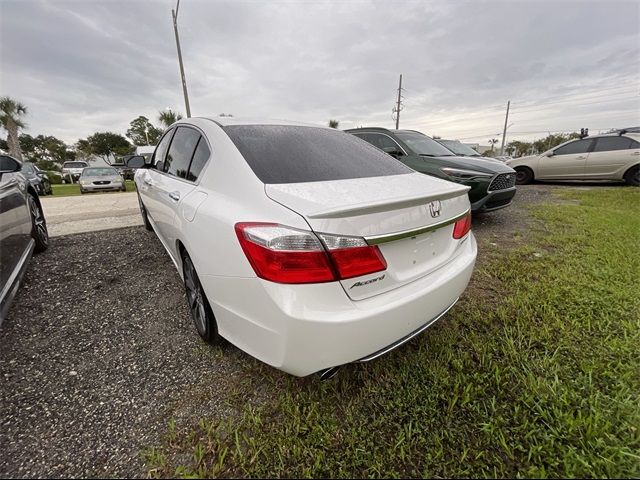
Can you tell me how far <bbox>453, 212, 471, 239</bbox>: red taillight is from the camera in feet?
6.24

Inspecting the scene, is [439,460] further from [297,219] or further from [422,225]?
[297,219]

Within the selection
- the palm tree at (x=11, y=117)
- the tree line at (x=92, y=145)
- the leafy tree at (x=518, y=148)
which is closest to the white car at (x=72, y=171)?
the palm tree at (x=11, y=117)

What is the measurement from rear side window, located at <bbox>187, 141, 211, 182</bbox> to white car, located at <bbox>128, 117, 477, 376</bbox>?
18 mm

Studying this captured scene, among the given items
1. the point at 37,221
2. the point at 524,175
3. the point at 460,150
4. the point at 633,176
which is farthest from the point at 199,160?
the point at 633,176

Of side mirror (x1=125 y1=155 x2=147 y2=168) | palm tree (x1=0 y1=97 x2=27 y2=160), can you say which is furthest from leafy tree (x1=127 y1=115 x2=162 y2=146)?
side mirror (x1=125 y1=155 x2=147 y2=168)

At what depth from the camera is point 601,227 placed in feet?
15.1

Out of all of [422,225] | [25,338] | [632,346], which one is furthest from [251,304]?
[632,346]

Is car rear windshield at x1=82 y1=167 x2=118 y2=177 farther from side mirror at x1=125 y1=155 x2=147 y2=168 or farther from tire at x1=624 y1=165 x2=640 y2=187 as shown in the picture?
tire at x1=624 y1=165 x2=640 y2=187

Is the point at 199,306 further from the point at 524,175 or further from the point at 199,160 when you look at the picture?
A: the point at 524,175

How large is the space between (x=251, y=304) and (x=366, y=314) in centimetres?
53

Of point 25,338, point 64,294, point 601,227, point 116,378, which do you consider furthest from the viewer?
point 601,227

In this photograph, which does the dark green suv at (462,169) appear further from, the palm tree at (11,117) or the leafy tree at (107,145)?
the leafy tree at (107,145)

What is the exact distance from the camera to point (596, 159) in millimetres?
8734

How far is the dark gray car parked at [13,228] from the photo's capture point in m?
2.20
